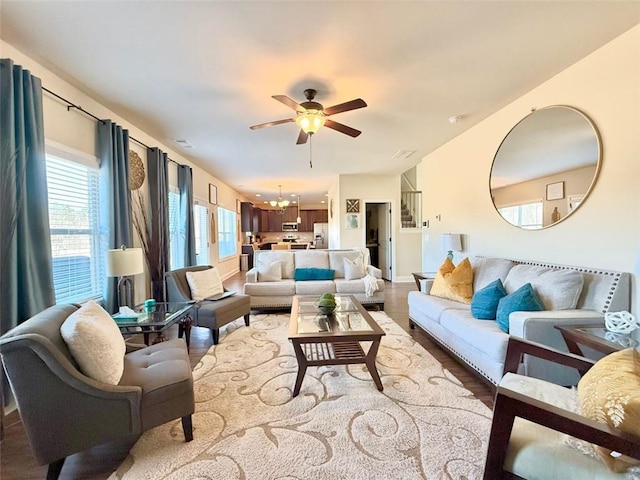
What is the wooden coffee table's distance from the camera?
2.24 meters

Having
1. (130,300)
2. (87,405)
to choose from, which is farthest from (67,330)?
(130,300)

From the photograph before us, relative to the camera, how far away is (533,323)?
2.00 m

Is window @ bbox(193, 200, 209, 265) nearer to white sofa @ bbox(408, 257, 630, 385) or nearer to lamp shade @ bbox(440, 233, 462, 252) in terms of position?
lamp shade @ bbox(440, 233, 462, 252)

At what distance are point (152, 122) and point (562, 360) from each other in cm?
449

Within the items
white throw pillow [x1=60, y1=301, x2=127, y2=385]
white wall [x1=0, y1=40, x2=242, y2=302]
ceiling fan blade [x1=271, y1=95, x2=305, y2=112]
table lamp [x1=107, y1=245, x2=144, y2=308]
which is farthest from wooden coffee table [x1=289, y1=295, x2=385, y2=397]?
white wall [x1=0, y1=40, x2=242, y2=302]

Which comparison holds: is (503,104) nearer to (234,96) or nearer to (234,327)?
(234,96)

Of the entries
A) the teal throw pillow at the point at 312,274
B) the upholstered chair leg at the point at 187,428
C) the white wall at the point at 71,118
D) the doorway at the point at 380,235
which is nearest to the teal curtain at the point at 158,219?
the white wall at the point at 71,118

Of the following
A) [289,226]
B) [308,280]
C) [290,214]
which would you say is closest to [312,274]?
[308,280]

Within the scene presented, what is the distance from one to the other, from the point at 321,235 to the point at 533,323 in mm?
10606

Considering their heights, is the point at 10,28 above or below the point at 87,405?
above

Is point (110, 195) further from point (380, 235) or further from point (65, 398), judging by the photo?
point (380, 235)

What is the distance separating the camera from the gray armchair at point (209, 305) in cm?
320

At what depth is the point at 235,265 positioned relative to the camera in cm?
941

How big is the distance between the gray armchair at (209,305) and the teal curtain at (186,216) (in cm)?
155
